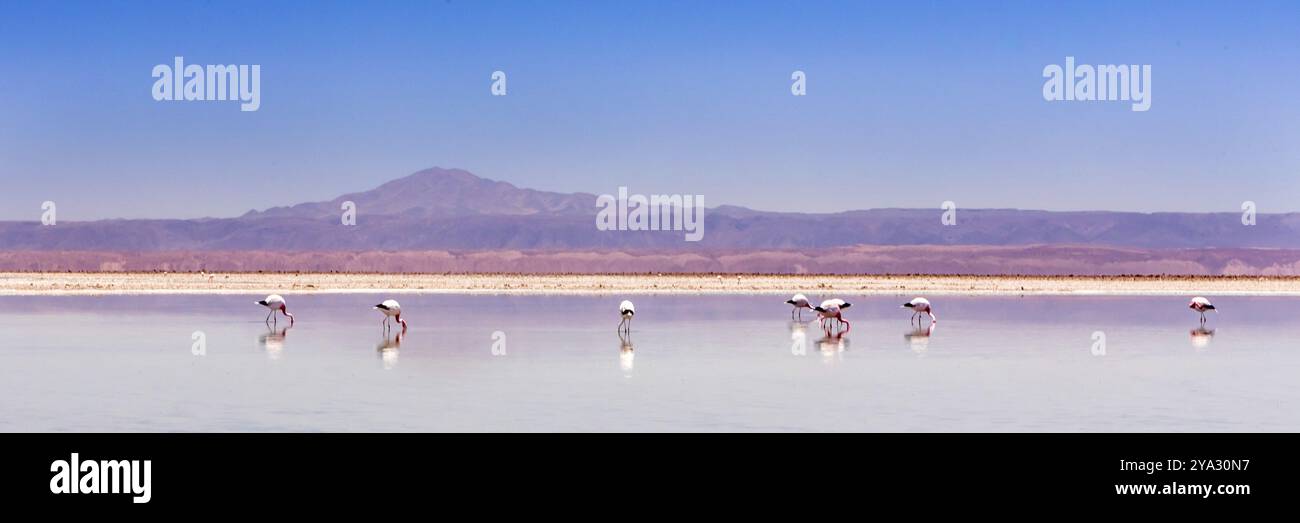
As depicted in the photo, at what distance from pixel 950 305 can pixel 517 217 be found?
135022 mm

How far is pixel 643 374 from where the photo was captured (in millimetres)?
17438

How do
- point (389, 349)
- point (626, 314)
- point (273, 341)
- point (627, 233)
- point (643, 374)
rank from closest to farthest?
point (643, 374) → point (389, 349) → point (273, 341) → point (626, 314) → point (627, 233)

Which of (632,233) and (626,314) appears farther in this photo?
(632,233)

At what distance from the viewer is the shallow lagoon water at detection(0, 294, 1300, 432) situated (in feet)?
43.8

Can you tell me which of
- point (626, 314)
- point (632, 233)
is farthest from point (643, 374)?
point (632, 233)

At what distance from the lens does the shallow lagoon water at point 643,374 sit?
13352 mm

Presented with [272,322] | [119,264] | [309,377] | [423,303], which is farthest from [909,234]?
[309,377]

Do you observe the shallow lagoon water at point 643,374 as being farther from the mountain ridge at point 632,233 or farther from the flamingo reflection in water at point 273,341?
the mountain ridge at point 632,233

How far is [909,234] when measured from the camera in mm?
160000

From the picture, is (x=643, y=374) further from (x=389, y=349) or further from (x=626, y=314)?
(x=626, y=314)

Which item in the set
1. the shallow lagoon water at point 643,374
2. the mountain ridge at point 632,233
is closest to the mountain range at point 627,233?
the mountain ridge at point 632,233

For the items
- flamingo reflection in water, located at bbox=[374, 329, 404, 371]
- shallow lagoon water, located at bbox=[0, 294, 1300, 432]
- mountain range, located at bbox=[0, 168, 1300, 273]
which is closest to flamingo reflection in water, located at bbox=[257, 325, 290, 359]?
shallow lagoon water, located at bbox=[0, 294, 1300, 432]
